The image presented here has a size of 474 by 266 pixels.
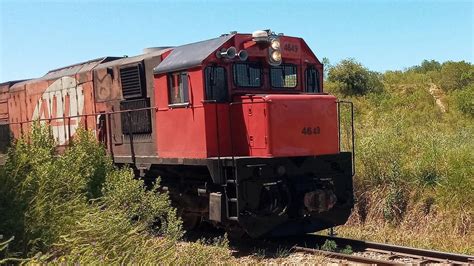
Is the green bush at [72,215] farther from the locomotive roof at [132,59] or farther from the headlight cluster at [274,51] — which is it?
the headlight cluster at [274,51]

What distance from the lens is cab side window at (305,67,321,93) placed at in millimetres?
9552

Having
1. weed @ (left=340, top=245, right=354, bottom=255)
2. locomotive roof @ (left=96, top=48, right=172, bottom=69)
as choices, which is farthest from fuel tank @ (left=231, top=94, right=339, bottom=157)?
locomotive roof @ (left=96, top=48, right=172, bottom=69)

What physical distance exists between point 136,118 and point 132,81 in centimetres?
69

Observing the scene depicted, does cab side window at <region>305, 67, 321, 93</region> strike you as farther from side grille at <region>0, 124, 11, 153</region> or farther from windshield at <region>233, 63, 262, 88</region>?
side grille at <region>0, 124, 11, 153</region>

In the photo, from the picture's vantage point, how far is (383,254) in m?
7.51

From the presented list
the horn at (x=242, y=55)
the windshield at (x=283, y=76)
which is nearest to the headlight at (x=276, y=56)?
the windshield at (x=283, y=76)

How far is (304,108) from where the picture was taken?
8164 millimetres

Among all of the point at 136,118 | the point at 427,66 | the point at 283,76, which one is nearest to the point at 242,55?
the point at 283,76

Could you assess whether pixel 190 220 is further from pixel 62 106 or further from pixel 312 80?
pixel 62 106

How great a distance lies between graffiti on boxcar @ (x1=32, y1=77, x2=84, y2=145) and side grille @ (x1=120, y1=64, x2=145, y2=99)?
5.21ft

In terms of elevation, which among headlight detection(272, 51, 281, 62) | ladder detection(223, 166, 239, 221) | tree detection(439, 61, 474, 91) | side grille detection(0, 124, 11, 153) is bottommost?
ladder detection(223, 166, 239, 221)

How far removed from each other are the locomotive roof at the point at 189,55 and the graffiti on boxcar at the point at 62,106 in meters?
3.00

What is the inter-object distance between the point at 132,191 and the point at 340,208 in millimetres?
3500

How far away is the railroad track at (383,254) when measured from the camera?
6.92 meters
